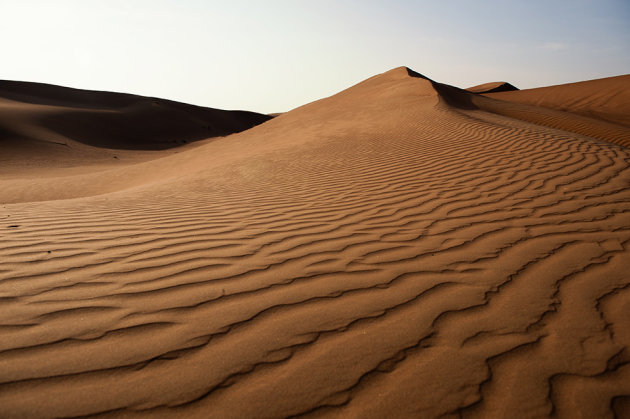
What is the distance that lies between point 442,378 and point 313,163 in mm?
5960

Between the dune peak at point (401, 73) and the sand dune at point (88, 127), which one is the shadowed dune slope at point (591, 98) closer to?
the dune peak at point (401, 73)

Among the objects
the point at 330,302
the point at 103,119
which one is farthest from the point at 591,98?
the point at 103,119

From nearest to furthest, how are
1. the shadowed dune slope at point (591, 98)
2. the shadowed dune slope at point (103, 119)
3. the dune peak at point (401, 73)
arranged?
the shadowed dune slope at point (591, 98)
the dune peak at point (401, 73)
the shadowed dune slope at point (103, 119)

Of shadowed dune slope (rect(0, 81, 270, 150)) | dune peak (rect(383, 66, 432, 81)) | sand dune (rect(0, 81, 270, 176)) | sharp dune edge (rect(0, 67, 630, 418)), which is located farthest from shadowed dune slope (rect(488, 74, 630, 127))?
shadowed dune slope (rect(0, 81, 270, 150))

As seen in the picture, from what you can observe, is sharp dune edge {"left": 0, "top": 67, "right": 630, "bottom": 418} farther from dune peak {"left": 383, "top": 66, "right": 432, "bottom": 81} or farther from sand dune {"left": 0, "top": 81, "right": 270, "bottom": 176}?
dune peak {"left": 383, "top": 66, "right": 432, "bottom": 81}

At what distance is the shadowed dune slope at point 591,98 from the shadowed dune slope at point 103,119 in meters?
23.1

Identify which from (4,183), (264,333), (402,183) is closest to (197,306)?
(264,333)

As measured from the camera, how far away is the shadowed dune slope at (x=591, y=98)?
18969 millimetres

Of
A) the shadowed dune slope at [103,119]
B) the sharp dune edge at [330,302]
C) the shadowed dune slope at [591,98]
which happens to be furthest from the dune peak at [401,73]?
the sharp dune edge at [330,302]

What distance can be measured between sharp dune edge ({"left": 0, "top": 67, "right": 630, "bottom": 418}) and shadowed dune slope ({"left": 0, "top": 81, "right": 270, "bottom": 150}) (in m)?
20.3

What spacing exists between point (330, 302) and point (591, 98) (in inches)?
1021

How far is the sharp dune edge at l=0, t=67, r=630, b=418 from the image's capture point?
160 cm

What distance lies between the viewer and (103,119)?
91.6ft

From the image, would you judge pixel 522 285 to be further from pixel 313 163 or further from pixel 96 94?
pixel 96 94
